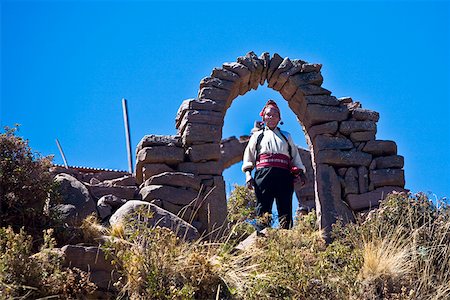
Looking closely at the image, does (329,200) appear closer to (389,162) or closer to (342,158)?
(342,158)

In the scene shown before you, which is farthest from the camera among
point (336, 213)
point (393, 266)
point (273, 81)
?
point (273, 81)

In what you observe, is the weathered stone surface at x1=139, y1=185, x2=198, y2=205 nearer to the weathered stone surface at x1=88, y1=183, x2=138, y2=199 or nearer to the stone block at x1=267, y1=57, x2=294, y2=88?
the weathered stone surface at x1=88, y1=183, x2=138, y2=199

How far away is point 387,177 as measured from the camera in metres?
11.2

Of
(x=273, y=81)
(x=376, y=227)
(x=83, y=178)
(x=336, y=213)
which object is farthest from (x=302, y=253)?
(x=83, y=178)

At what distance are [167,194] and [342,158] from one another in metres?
2.56

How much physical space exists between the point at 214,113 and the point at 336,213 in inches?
86.5

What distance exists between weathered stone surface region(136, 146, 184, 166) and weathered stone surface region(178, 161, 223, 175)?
11 cm

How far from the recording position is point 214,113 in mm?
11281

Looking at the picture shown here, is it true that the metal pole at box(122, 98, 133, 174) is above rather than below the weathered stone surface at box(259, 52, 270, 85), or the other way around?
above

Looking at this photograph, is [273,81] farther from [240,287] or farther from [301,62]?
[240,287]

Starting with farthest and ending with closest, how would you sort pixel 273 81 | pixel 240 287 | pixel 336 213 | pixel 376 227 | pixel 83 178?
pixel 83 178, pixel 273 81, pixel 336 213, pixel 376 227, pixel 240 287

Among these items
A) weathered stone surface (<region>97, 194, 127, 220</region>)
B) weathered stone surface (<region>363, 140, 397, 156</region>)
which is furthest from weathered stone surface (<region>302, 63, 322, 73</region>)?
weathered stone surface (<region>97, 194, 127, 220</region>)

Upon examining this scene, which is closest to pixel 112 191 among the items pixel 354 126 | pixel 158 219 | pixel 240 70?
pixel 158 219

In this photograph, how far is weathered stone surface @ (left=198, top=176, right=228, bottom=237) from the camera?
10.7m
